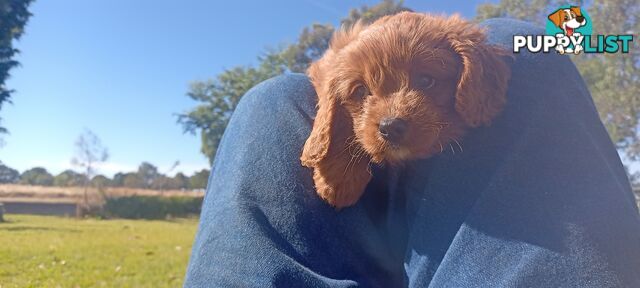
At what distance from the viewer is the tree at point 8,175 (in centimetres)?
512

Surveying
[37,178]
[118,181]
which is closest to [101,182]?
[118,181]

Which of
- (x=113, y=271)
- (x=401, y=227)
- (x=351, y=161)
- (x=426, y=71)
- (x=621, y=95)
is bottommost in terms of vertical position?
(x=113, y=271)

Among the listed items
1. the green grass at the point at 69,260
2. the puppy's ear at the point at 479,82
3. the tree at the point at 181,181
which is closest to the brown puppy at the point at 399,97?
the puppy's ear at the point at 479,82

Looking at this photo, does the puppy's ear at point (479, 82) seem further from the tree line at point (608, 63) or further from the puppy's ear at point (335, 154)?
the tree line at point (608, 63)

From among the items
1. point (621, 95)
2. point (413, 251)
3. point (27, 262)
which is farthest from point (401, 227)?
point (621, 95)

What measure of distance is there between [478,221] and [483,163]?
0.16 m

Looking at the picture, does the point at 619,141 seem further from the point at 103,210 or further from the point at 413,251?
the point at 103,210

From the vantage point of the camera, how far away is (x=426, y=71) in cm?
138

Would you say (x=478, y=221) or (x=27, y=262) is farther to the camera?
(x=27, y=262)

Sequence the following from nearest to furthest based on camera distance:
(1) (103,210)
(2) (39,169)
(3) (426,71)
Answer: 1. (3) (426,71)
2. (2) (39,169)
3. (1) (103,210)

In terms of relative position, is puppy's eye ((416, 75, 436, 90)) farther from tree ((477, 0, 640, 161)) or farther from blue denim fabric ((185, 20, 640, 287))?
tree ((477, 0, 640, 161))

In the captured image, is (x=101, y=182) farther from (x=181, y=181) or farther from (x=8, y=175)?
(x=8, y=175)

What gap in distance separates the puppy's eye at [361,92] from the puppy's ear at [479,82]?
0.84 ft

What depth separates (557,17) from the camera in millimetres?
2088
